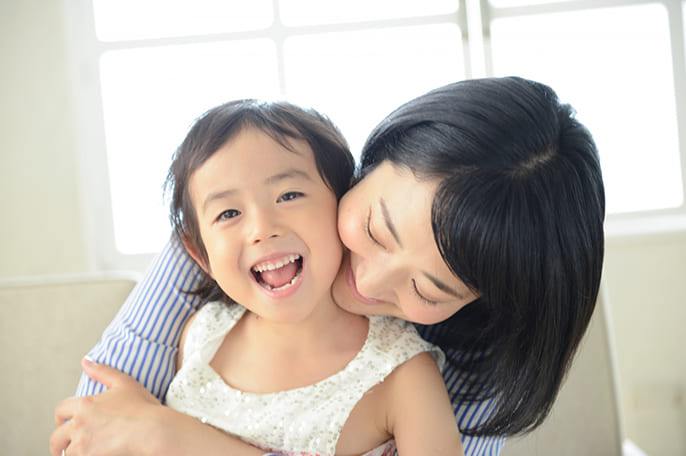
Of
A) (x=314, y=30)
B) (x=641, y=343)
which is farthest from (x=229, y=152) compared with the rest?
(x=641, y=343)

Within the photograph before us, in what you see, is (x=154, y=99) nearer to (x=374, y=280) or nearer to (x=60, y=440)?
(x=60, y=440)

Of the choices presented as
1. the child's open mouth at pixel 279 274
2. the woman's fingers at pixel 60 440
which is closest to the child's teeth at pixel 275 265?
the child's open mouth at pixel 279 274

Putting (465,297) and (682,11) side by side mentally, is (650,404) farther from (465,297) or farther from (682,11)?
(465,297)

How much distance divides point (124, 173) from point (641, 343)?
8.70 ft

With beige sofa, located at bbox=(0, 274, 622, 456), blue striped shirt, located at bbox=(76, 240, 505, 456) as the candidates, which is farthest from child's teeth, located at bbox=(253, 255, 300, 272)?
beige sofa, located at bbox=(0, 274, 622, 456)

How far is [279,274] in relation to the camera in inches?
38.4

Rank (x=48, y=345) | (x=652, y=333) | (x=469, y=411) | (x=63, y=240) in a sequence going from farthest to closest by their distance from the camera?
1. (x=63, y=240)
2. (x=652, y=333)
3. (x=48, y=345)
4. (x=469, y=411)

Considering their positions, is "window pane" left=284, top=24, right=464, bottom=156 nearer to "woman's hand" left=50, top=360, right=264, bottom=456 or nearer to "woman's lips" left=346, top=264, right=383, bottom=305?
"woman's lips" left=346, top=264, right=383, bottom=305

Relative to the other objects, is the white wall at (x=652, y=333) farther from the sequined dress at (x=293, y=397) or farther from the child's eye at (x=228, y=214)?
the child's eye at (x=228, y=214)

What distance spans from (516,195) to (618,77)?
2490 millimetres

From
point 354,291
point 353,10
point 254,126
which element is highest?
point 353,10

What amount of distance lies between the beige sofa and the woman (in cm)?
46

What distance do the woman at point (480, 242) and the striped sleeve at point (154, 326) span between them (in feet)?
0.20

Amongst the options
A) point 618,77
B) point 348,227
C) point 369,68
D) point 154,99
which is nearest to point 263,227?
point 348,227
